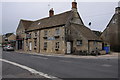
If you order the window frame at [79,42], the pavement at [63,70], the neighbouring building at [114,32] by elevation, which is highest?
the neighbouring building at [114,32]

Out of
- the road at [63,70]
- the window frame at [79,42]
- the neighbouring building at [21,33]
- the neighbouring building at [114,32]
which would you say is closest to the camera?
the road at [63,70]

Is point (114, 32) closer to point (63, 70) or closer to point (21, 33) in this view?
point (21, 33)

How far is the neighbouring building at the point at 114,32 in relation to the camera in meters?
35.8

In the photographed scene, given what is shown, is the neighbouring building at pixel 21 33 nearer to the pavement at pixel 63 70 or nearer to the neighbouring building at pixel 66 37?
the neighbouring building at pixel 66 37

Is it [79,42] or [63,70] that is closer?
[63,70]

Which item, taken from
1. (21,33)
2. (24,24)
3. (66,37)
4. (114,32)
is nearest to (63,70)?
(66,37)

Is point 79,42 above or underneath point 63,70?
above

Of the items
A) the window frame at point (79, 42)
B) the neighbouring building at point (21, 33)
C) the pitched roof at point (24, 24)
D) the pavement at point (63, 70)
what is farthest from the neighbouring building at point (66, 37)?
the pavement at point (63, 70)

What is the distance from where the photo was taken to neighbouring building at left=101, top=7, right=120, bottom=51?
118ft

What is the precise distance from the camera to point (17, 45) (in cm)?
4612

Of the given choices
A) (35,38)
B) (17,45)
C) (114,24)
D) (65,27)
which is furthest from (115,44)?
(17,45)

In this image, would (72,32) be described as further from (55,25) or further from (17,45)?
(17,45)

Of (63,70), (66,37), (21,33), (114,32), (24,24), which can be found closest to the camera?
(63,70)

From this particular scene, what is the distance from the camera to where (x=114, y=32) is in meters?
36.6
